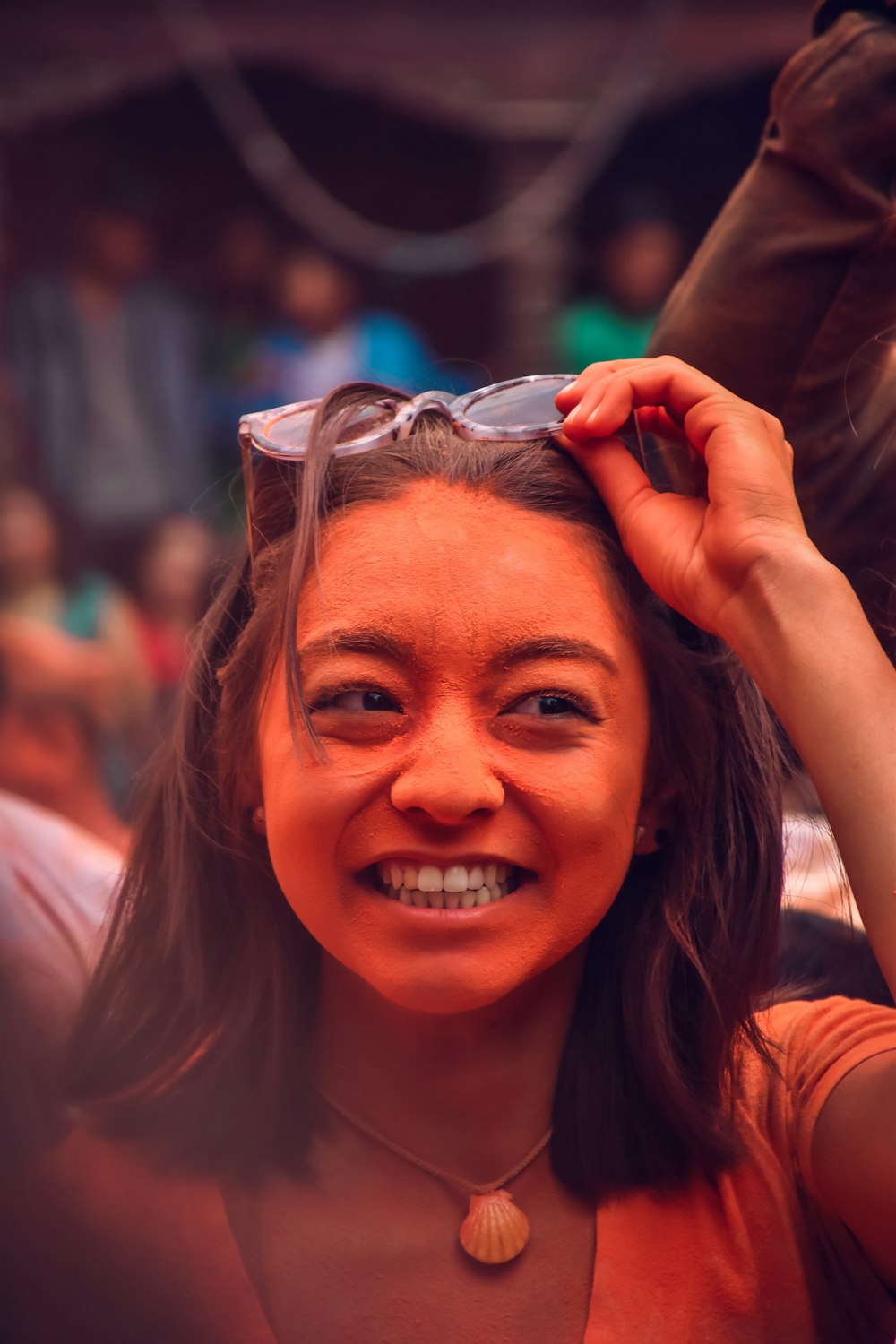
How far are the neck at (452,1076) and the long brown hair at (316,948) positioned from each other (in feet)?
0.10

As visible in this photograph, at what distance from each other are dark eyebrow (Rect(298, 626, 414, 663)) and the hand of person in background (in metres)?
0.21

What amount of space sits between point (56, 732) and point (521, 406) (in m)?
2.00

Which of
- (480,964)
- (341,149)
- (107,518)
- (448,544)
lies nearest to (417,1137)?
(480,964)

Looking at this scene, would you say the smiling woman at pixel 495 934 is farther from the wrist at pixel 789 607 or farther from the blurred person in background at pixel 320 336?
the blurred person in background at pixel 320 336

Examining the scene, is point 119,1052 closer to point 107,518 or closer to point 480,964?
point 480,964

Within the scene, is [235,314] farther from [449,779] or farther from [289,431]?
[449,779]

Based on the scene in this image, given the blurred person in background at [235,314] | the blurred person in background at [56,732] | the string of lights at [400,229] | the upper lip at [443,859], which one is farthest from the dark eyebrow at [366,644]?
the string of lights at [400,229]

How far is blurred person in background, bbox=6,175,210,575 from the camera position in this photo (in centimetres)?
622

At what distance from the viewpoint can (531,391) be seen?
4.43 ft

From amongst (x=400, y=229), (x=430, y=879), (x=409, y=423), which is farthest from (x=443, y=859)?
(x=400, y=229)

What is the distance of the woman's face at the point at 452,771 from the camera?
46.9 inches

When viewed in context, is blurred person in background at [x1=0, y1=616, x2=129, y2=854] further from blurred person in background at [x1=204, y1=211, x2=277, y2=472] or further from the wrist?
blurred person in background at [x1=204, y1=211, x2=277, y2=472]

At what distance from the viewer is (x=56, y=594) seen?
17.6 ft

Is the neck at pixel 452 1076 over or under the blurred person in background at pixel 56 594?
over
